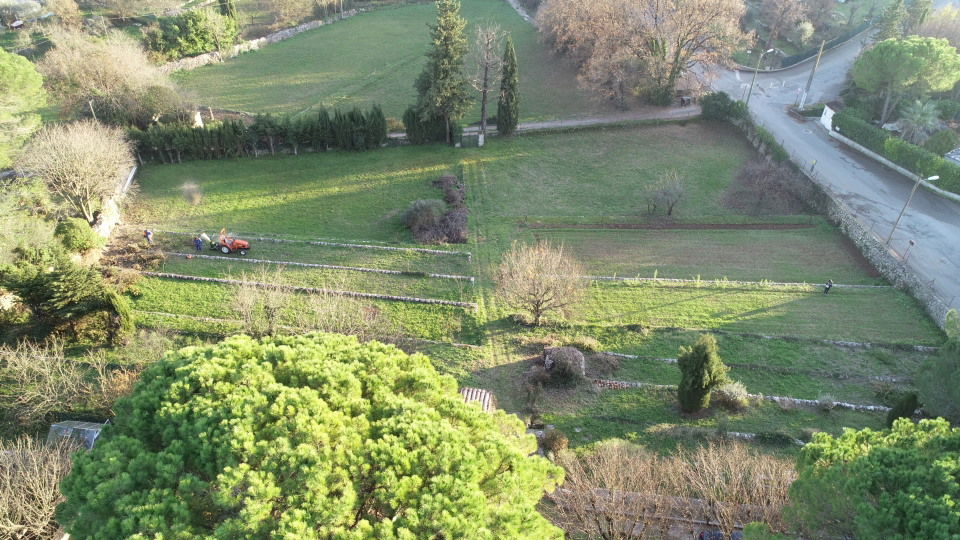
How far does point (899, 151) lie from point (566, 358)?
3376 cm

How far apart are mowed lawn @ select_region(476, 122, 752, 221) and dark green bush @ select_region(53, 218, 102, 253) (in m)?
22.3

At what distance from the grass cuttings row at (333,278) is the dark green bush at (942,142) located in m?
36.1

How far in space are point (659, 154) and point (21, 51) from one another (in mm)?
66457

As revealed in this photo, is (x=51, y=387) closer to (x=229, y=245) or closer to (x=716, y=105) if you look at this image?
(x=229, y=245)

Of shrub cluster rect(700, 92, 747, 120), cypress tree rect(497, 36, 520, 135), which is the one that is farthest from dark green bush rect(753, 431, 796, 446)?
shrub cluster rect(700, 92, 747, 120)

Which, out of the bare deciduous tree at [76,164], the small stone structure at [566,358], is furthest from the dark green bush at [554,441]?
the bare deciduous tree at [76,164]

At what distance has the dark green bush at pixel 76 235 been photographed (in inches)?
1109

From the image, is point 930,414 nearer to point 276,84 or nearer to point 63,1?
point 276,84

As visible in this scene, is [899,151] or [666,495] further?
[899,151]

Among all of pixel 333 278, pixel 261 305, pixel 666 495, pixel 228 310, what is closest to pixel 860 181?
pixel 666 495

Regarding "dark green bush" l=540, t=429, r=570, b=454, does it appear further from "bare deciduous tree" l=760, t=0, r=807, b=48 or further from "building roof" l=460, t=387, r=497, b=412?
"bare deciduous tree" l=760, t=0, r=807, b=48

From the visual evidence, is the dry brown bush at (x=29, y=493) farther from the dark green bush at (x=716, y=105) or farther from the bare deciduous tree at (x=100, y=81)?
the dark green bush at (x=716, y=105)

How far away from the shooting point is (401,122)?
46.1 meters

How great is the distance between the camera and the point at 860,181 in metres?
40.2
